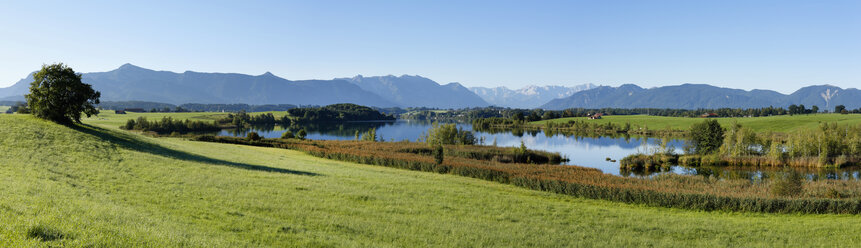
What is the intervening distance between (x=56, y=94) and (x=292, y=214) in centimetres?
3244

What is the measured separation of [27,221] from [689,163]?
232 ft

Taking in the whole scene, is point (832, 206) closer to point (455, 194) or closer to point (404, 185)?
point (455, 194)

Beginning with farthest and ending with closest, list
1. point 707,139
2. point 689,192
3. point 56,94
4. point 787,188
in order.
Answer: point 707,139 < point 56,94 < point 787,188 < point 689,192

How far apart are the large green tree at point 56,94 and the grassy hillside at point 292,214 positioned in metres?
9.68

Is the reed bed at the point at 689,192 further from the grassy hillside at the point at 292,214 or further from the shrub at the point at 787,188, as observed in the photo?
the grassy hillside at the point at 292,214

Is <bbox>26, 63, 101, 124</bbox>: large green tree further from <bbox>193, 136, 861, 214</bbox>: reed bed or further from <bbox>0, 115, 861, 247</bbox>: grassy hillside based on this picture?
<bbox>193, 136, 861, 214</bbox>: reed bed

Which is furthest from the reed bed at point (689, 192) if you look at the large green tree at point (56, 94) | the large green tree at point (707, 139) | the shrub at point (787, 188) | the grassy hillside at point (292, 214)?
the large green tree at point (707, 139)

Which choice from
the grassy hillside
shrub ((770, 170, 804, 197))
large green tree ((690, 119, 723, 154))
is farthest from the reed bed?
large green tree ((690, 119, 723, 154))

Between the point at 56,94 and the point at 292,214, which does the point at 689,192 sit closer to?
the point at 292,214

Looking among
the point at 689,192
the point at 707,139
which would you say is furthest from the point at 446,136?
the point at 689,192

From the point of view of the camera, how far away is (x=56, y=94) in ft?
112

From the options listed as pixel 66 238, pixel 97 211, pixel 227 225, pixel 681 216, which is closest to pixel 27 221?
pixel 66 238

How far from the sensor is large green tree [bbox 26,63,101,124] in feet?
111

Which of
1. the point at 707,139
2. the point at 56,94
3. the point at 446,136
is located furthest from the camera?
the point at 446,136
